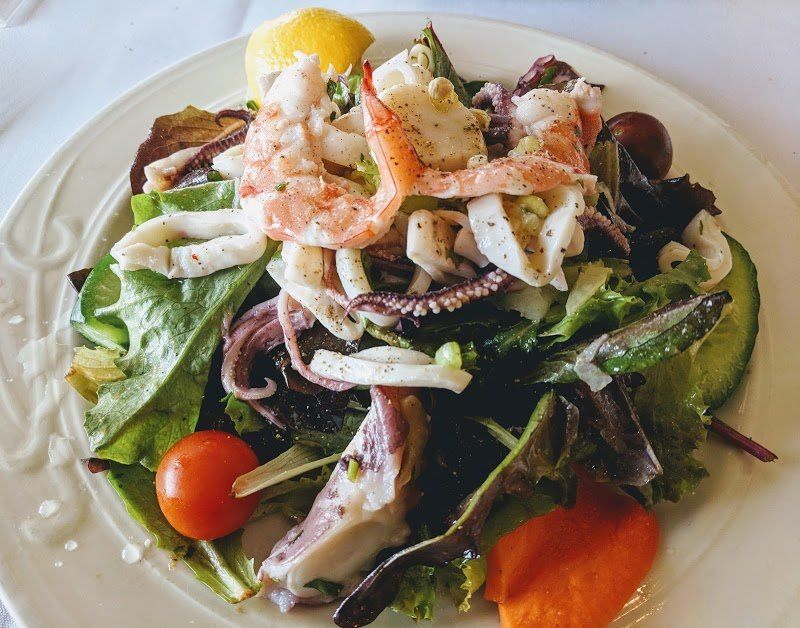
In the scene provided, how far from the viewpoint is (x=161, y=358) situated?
213cm

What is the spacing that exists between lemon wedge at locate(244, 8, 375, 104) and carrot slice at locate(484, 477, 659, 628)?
210cm

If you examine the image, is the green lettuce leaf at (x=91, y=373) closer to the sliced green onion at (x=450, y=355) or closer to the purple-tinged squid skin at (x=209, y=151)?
the purple-tinged squid skin at (x=209, y=151)

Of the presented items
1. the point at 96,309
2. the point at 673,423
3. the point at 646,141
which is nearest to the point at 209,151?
the point at 96,309

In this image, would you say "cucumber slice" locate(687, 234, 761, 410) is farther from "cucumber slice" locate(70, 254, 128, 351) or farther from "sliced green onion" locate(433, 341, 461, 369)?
"cucumber slice" locate(70, 254, 128, 351)

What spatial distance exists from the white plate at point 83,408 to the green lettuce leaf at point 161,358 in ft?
0.50

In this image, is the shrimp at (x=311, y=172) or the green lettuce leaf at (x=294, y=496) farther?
the green lettuce leaf at (x=294, y=496)

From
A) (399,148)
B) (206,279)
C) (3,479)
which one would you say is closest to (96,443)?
(3,479)

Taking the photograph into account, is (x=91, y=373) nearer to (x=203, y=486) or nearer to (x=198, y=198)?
(x=203, y=486)

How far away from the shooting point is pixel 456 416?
1.98m

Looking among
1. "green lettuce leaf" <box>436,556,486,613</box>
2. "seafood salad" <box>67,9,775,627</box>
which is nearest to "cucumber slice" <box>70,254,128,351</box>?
"seafood salad" <box>67,9,775,627</box>

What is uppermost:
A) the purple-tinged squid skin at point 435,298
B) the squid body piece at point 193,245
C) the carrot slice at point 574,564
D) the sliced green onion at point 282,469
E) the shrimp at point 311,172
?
the shrimp at point 311,172

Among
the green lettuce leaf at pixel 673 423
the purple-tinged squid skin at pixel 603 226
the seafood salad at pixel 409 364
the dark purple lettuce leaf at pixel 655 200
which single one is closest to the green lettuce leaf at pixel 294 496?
the seafood salad at pixel 409 364

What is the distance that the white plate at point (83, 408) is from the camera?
1762mm

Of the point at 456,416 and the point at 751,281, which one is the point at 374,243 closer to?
the point at 456,416
